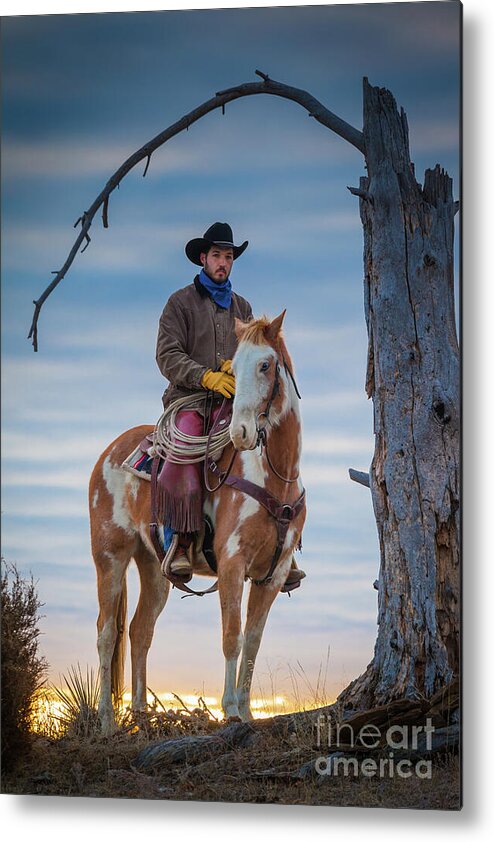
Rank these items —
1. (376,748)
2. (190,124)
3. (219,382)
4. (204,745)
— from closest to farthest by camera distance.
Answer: (376,748)
(204,745)
(219,382)
(190,124)

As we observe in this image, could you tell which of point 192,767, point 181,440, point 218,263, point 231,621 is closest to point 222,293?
point 218,263

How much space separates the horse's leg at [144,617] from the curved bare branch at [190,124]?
845 millimetres

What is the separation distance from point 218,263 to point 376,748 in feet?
5.35

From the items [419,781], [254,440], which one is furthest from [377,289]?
[419,781]

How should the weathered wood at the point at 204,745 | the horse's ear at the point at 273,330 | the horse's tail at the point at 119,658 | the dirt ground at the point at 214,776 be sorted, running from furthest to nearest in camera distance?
the horse's tail at the point at 119,658 < the horse's ear at the point at 273,330 < the weathered wood at the point at 204,745 < the dirt ground at the point at 214,776

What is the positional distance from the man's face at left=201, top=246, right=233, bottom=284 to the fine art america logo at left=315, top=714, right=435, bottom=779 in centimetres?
148

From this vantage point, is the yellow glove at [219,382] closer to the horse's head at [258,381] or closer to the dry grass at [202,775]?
the horse's head at [258,381]

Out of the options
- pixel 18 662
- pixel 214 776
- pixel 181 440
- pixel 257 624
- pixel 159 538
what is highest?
pixel 181 440

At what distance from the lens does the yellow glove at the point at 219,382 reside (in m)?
4.47

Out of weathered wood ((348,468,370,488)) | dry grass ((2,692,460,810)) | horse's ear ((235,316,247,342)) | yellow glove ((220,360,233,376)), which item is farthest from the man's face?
dry grass ((2,692,460,810))

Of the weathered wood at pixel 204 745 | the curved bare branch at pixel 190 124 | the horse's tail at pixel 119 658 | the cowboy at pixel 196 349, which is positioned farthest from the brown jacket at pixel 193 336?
the weathered wood at pixel 204 745

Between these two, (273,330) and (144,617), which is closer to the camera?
(273,330)

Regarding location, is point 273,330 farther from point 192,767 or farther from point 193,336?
point 192,767

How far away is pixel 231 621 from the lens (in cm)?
444
